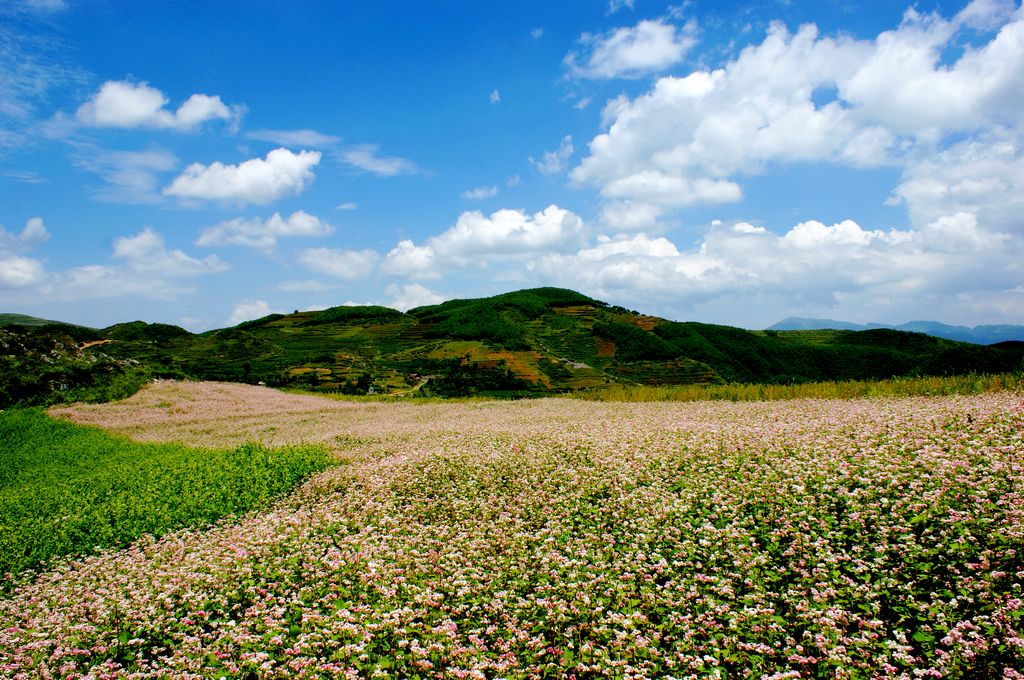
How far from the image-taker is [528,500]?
39.3ft

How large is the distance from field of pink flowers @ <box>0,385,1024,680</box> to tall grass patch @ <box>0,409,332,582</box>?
111 centimetres

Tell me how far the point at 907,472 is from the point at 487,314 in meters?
60.6

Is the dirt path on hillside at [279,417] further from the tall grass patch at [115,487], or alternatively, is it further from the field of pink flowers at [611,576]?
the field of pink flowers at [611,576]

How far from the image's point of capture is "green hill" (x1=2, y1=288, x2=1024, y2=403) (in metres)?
48.2

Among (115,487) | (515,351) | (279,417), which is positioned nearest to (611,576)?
(115,487)

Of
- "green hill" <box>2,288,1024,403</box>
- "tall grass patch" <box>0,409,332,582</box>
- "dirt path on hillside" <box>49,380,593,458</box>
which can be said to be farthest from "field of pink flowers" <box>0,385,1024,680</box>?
"green hill" <box>2,288,1024,403</box>

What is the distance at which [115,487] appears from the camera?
16.1m

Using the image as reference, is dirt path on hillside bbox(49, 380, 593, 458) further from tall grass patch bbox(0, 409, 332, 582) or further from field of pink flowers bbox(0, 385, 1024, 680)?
field of pink flowers bbox(0, 385, 1024, 680)

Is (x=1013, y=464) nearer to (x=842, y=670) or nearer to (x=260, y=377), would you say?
(x=842, y=670)

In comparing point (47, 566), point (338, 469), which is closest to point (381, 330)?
point (338, 469)

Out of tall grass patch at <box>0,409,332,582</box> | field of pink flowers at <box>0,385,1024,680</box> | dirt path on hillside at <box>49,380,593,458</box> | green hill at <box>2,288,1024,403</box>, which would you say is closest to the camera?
field of pink flowers at <box>0,385,1024,680</box>

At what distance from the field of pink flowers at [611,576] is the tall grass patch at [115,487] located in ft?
3.64

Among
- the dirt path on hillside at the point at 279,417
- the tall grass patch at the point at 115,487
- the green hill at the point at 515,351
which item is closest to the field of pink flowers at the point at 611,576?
the tall grass patch at the point at 115,487

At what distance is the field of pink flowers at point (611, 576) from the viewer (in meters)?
6.50
